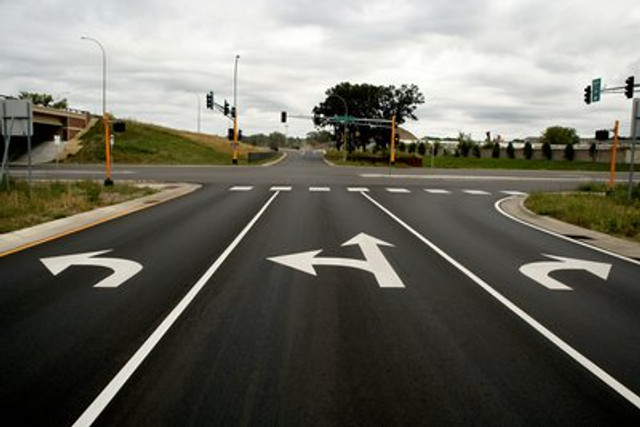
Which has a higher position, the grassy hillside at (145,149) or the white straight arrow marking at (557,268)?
the grassy hillside at (145,149)

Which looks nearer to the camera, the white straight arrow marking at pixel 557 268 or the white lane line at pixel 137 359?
the white lane line at pixel 137 359

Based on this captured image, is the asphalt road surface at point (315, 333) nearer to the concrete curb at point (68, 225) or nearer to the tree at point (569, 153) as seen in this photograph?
the concrete curb at point (68, 225)

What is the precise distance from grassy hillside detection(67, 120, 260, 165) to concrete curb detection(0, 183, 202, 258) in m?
42.7

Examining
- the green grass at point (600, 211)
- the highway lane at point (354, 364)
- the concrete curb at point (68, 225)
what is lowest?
the concrete curb at point (68, 225)

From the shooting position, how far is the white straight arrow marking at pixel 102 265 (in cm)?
801

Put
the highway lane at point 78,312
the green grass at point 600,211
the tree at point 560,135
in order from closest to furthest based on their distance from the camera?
the highway lane at point 78,312 → the green grass at point 600,211 → the tree at point 560,135

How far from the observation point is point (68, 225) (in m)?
13.9

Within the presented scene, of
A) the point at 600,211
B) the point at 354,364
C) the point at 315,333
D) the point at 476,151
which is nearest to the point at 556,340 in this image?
the point at 354,364

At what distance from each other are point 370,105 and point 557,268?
101198 mm

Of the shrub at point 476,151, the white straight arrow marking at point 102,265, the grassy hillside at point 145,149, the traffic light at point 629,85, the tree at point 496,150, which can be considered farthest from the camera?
the shrub at point 476,151

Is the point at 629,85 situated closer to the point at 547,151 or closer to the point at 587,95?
the point at 587,95

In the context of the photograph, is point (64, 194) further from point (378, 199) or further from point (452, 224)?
point (452, 224)

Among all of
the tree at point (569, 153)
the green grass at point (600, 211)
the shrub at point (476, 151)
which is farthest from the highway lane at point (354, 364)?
the shrub at point (476, 151)

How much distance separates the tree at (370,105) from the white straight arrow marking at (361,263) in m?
94.7
